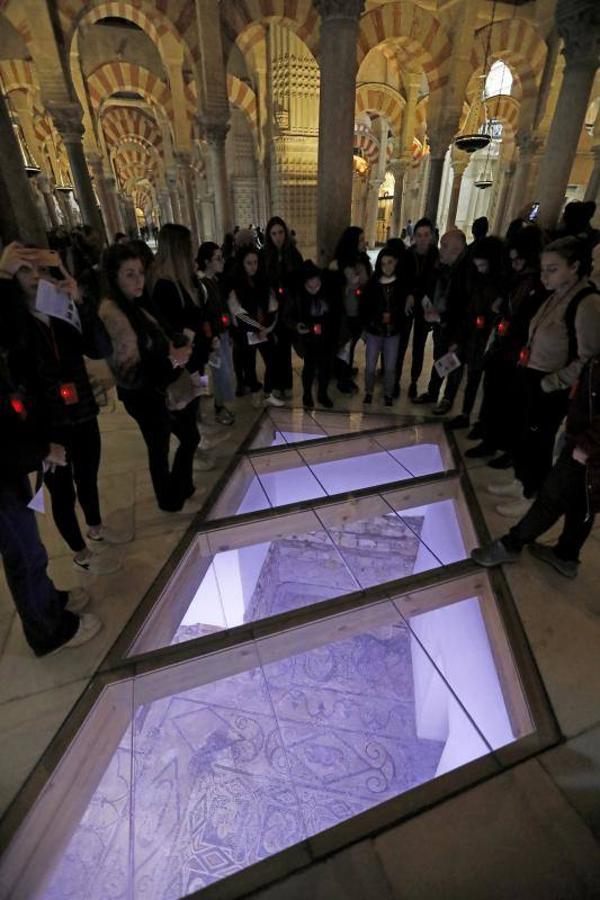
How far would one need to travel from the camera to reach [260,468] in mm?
3387

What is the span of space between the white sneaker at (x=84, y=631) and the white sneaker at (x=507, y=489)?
8.17 ft

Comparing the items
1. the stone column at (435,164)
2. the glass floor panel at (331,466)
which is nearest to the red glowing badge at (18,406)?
the glass floor panel at (331,466)

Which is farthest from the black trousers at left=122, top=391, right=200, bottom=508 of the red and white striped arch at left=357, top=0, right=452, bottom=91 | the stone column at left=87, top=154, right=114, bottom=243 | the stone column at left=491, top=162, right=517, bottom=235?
the stone column at left=491, top=162, right=517, bottom=235

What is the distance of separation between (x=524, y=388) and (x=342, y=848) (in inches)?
94.2

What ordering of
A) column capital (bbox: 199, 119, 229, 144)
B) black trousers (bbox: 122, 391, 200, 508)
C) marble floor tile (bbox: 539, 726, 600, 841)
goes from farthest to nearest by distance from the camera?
column capital (bbox: 199, 119, 229, 144)
black trousers (bbox: 122, 391, 200, 508)
marble floor tile (bbox: 539, 726, 600, 841)

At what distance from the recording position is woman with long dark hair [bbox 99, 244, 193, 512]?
196 cm

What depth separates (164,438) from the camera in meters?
2.38

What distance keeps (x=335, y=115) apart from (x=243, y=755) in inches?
203

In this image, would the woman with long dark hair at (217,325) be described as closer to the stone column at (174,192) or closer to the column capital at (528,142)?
the column capital at (528,142)

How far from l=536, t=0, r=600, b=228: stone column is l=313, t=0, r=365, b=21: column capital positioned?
3.22m

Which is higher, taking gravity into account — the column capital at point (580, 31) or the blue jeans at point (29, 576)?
the column capital at point (580, 31)

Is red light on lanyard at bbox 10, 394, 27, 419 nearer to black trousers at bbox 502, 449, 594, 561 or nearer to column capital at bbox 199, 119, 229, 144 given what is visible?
black trousers at bbox 502, 449, 594, 561

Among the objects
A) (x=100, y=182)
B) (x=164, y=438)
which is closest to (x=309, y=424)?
(x=164, y=438)

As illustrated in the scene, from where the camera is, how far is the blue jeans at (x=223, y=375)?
3.68 m
